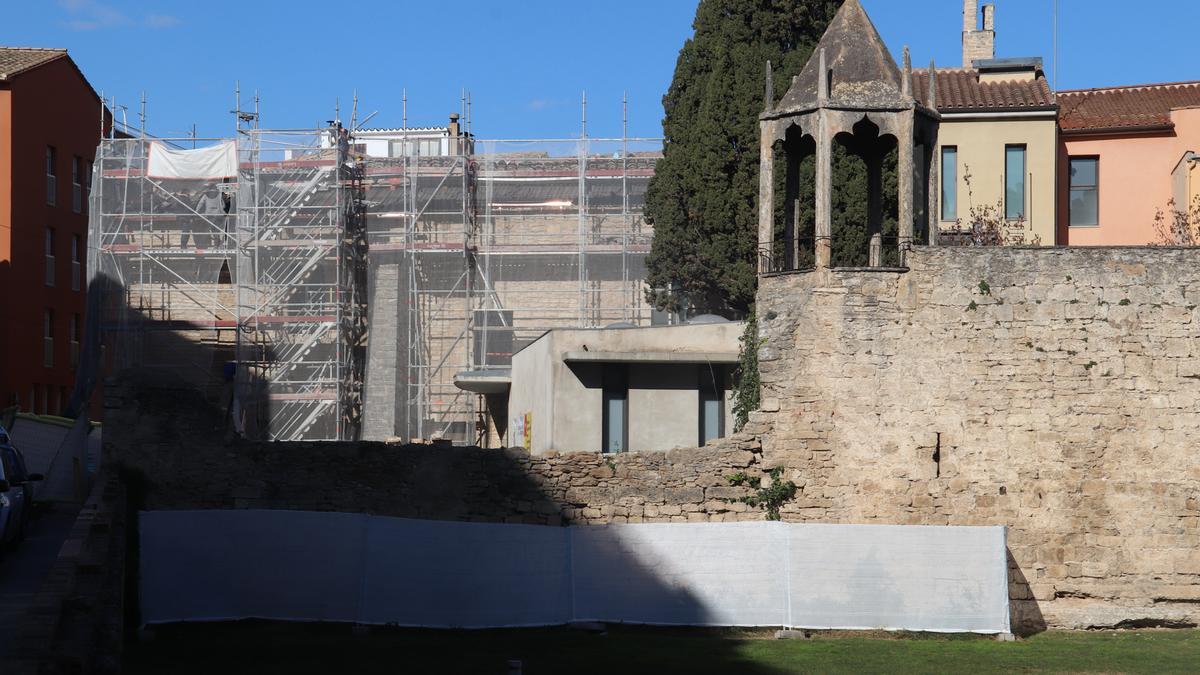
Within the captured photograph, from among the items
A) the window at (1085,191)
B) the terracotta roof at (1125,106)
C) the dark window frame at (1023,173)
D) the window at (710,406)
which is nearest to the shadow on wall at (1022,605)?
the window at (710,406)

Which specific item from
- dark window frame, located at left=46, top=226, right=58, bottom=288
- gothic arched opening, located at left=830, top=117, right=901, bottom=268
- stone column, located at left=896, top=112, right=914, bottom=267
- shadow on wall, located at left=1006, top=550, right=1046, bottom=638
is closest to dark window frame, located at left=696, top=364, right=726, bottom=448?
gothic arched opening, located at left=830, top=117, right=901, bottom=268

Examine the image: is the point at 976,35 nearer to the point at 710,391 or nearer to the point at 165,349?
the point at 710,391

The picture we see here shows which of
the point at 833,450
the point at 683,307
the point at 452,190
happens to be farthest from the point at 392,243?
the point at 833,450

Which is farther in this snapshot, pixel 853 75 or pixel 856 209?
pixel 856 209

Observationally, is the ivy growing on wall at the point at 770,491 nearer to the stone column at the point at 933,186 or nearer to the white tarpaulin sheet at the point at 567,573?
the white tarpaulin sheet at the point at 567,573

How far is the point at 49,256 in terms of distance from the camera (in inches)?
1799

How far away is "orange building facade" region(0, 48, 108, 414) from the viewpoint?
42.3 metres

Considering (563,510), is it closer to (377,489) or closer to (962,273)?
(377,489)

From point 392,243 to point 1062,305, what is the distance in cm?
2464

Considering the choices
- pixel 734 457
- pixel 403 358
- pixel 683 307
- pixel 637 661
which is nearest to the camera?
pixel 637 661

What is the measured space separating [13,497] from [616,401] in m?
10.6

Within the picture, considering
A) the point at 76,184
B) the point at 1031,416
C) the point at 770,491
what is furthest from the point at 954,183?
the point at 76,184

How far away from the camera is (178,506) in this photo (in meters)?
20.2

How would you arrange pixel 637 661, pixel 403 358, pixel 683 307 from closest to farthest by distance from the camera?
pixel 637 661 < pixel 683 307 < pixel 403 358
